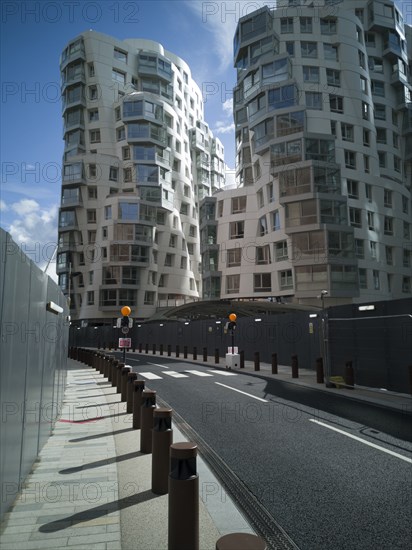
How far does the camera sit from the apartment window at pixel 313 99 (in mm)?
44969

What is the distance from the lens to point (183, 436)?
7.21m

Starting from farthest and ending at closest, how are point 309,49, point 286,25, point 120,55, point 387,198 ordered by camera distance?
point 120,55 → point 387,198 → point 286,25 → point 309,49

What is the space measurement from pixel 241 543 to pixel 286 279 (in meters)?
41.0

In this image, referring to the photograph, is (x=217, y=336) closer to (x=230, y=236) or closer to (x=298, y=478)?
(x=230, y=236)

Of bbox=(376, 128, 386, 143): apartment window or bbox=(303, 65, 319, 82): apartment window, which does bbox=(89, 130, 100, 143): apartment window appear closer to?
bbox=(303, 65, 319, 82): apartment window

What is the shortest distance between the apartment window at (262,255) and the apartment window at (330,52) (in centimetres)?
2149

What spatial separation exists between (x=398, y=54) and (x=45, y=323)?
191 ft

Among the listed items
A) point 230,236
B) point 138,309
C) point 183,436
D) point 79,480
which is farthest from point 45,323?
point 138,309

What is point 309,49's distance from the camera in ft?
153

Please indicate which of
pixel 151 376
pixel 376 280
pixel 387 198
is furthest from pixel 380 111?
pixel 151 376

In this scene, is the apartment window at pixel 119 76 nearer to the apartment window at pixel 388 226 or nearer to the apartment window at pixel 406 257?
the apartment window at pixel 388 226

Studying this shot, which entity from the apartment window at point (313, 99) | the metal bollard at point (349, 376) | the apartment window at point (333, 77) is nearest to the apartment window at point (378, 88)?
the apartment window at point (333, 77)

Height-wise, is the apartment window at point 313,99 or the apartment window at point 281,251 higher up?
the apartment window at point 313,99

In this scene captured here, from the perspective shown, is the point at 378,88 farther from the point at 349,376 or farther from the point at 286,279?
the point at 349,376
